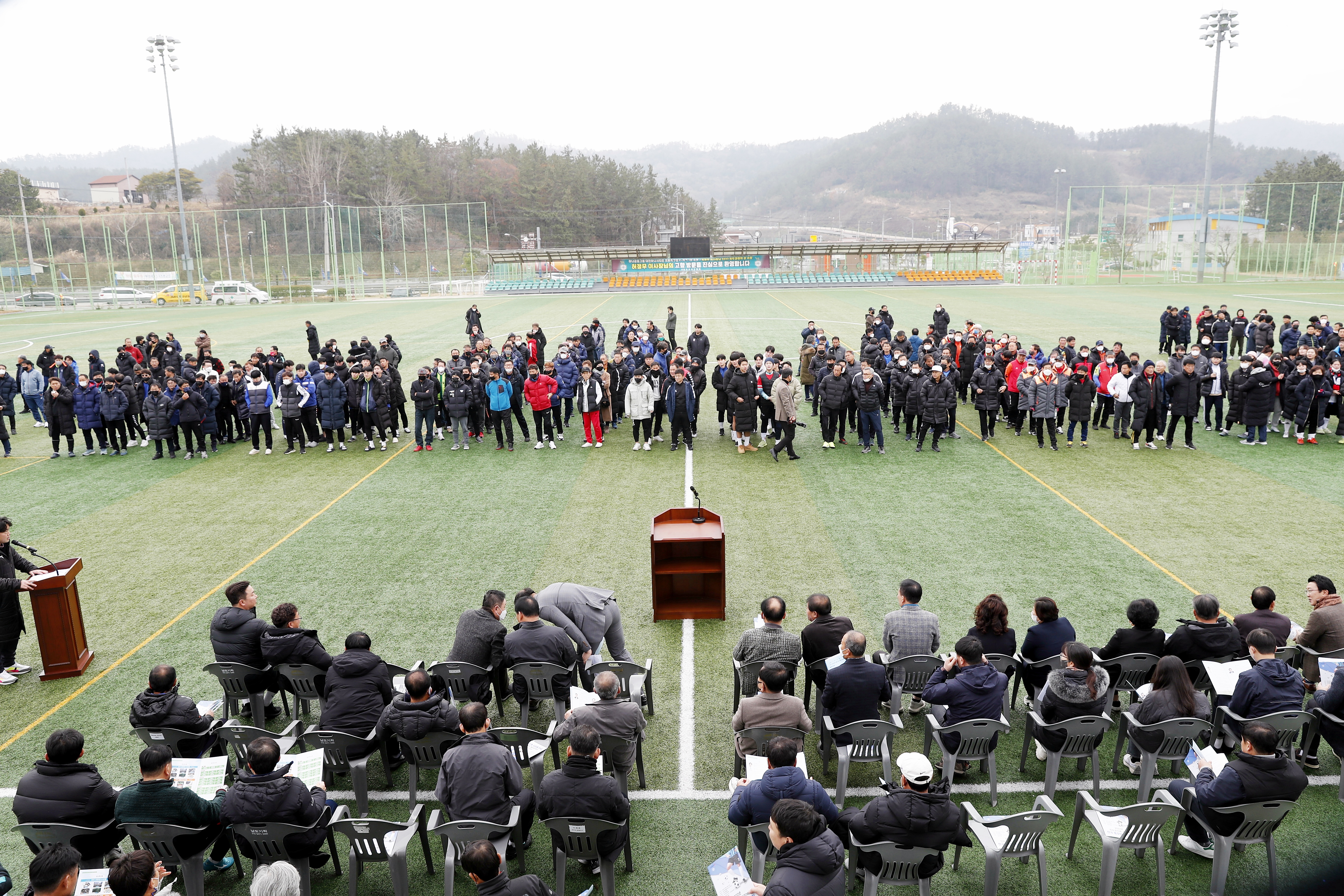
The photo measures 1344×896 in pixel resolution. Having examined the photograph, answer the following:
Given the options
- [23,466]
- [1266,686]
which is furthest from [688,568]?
[23,466]

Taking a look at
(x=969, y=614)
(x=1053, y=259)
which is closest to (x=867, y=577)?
(x=969, y=614)

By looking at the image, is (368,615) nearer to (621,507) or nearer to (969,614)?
(621,507)

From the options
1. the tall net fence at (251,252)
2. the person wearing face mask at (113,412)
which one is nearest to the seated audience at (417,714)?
the person wearing face mask at (113,412)

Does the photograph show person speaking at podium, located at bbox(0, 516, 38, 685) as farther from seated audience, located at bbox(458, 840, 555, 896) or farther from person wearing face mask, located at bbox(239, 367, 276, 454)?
person wearing face mask, located at bbox(239, 367, 276, 454)

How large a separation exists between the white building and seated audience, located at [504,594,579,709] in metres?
107

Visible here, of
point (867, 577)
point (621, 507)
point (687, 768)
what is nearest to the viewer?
point (687, 768)

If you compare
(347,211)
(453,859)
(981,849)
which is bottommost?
(981,849)

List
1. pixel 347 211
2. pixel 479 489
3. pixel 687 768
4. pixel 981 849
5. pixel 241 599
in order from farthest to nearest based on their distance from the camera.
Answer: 1. pixel 347 211
2. pixel 479 489
3. pixel 241 599
4. pixel 687 768
5. pixel 981 849

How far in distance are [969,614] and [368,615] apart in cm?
671

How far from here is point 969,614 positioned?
30.3 feet

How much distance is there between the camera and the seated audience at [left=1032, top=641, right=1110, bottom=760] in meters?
6.11

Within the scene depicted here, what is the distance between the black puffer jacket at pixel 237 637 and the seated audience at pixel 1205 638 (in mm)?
7609

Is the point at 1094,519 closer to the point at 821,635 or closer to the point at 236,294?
the point at 821,635

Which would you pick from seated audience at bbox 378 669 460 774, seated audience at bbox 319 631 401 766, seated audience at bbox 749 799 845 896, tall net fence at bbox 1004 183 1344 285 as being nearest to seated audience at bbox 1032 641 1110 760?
seated audience at bbox 749 799 845 896
